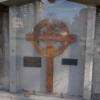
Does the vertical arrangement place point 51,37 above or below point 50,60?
above

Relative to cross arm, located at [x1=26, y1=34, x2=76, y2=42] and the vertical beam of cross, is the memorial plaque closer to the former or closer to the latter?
the vertical beam of cross

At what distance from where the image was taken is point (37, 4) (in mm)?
2801

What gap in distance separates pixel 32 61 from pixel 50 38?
89 centimetres

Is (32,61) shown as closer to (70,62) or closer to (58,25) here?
(70,62)

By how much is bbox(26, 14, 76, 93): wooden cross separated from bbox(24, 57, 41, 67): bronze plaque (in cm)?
27

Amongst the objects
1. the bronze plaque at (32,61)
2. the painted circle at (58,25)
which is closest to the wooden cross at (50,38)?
the painted circle at (58,25)

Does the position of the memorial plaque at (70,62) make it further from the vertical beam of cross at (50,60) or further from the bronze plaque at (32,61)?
the bronze plaque at (32,61)

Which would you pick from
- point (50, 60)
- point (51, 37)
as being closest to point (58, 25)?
point (51, 37)

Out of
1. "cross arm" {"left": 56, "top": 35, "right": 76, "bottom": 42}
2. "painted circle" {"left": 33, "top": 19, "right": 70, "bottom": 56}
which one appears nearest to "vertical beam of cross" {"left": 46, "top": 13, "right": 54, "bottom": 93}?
"painted circle" {"left": 33, "top": 19, "right": 70, "bottom": 56}

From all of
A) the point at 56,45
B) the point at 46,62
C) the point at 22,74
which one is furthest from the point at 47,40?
the point at 22,74

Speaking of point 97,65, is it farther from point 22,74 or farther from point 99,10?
point 22,74

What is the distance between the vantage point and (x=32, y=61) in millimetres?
2906

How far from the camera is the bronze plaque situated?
2895mm

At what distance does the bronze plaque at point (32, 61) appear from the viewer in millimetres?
2895
